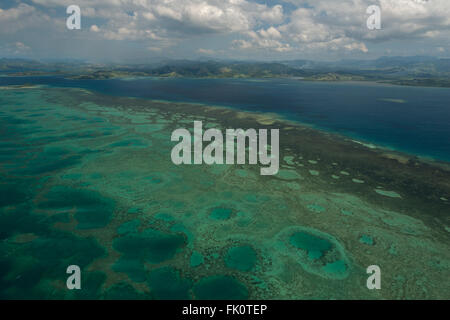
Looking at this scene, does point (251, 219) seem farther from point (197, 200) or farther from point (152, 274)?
point (152, 274)

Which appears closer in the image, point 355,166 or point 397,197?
point 397,197

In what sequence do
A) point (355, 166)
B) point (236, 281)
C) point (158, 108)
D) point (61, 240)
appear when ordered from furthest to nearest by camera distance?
point (158, 108) → point (355, 166) → point (61, 240) → point (236, 281)

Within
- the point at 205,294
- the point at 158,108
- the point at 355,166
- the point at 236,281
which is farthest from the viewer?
the point at 158,108

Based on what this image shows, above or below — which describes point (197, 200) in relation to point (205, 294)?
above

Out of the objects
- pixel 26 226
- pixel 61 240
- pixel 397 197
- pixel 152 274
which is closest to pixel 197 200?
pixel 152 274

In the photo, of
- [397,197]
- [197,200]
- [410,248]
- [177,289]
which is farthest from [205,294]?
[397,197]

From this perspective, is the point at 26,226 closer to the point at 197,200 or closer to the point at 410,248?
the point at 197,200
